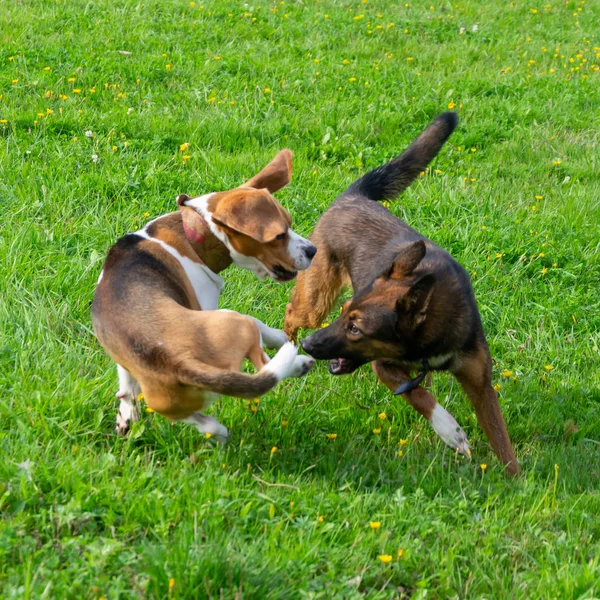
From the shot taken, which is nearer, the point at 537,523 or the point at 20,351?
the point at 537,523

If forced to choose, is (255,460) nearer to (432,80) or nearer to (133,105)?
(133,105)

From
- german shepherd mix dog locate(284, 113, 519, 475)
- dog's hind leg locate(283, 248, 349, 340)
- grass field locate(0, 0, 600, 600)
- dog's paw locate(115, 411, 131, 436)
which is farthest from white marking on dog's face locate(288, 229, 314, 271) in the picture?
dog's paw locate(115, 411, 131, 436)

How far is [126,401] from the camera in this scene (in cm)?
429

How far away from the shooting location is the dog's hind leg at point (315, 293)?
5.80 m

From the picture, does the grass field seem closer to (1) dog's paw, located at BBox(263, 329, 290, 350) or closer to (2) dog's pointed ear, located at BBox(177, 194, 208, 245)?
(1) dog's paw, located at BBox(263, 329, 290, 350)

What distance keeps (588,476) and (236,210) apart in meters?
2.34

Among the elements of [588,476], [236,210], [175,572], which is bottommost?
[588,476]

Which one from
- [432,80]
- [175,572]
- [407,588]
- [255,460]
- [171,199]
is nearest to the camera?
[175,572]

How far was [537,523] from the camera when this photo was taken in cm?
388

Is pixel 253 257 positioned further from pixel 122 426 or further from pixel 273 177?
pixel 122 426

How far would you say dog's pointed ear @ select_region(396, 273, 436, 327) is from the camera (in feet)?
14.6

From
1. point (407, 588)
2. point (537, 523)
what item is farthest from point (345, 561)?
point (537, 523)

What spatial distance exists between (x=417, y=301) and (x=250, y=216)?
1.02 meters

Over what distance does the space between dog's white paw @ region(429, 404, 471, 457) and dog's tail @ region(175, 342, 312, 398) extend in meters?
1.26
